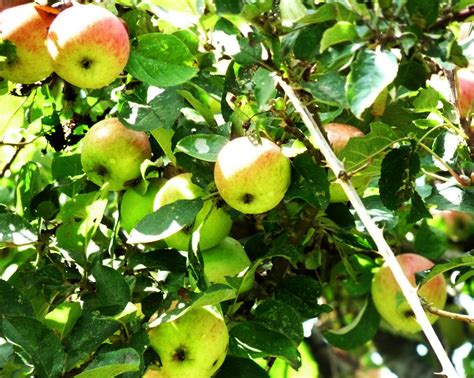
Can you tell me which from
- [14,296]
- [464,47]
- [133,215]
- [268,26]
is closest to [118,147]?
[133,215]

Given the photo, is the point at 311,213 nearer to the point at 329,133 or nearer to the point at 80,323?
the point at 329,133

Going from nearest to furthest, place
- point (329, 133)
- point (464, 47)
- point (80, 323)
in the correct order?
point (464, 47), point (80, 323), point (329, 133)

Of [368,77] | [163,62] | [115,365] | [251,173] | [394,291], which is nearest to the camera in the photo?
[368,77]

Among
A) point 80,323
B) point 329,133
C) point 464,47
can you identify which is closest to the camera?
point 464,47

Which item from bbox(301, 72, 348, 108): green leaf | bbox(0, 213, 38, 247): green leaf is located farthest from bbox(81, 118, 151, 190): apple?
bbox(301, 72, 348, 108): green leaf

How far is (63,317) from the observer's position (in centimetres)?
144

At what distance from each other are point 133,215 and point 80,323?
27 cm

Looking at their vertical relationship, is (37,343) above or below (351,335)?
above

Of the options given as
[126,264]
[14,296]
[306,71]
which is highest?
[306,71]

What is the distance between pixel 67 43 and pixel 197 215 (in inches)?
13.5

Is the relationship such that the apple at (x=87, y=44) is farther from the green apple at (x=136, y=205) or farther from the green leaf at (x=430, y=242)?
the green leaf at (x=430, y=242)

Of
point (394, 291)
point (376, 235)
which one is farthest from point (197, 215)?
point (394, 291)

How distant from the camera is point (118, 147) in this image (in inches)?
63.1

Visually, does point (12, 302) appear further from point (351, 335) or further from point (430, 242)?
point (430, 242)
